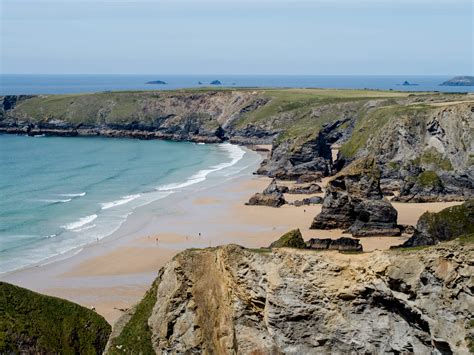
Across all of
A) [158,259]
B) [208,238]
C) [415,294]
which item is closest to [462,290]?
[415,294]

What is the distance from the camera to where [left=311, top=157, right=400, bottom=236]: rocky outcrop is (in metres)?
49.5

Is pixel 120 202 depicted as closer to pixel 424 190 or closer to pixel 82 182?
pixel 82 182

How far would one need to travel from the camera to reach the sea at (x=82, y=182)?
5216 cm

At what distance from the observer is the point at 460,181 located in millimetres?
66312

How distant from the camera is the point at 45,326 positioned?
21.9m

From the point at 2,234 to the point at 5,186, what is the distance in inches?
978

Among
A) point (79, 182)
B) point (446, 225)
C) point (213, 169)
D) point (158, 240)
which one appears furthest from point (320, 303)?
point (213, 169)

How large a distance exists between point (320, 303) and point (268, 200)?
45.8 meters

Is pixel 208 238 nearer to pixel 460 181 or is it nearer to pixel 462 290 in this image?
pixel 460 181

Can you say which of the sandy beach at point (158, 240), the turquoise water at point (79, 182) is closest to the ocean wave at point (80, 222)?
the turquoise water at point (79, 182)

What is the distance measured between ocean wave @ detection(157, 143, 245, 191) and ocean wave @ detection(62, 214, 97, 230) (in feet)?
55.0

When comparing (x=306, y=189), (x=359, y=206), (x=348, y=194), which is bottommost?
Result: (x=306, y=189)

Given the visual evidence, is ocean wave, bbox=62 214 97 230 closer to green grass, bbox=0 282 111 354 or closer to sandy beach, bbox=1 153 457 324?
sandy beach, bbox=1 153 457 324

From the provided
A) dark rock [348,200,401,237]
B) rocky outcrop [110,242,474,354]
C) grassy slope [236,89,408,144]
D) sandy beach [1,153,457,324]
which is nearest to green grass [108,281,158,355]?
rocky outcrop [110,242,474,354]
